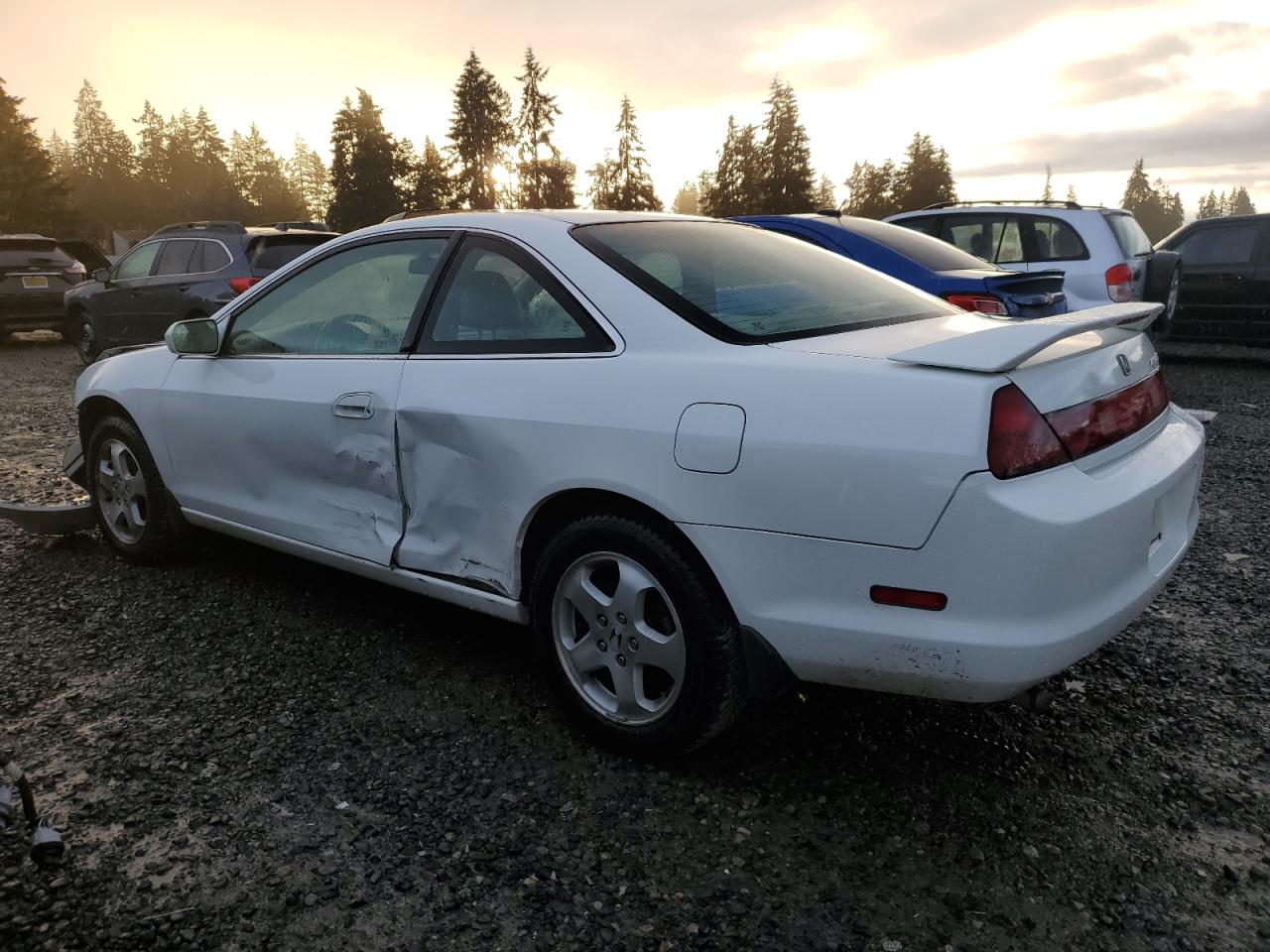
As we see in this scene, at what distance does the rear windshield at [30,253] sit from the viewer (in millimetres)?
14242

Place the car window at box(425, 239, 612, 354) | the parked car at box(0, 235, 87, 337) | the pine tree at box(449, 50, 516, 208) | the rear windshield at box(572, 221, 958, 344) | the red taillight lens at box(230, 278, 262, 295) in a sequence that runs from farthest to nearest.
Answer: the pine tree at box(449, 50, 516, 208) < the parked car at box(0, 235, 87, 337) < the red taillight lens at box(230, 278, 262, 295) < the car window at box(425, 239, 612, 354) < the rear windshield at box(572, 221, 958, 344)

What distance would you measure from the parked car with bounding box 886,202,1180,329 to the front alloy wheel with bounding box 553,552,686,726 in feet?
23.4

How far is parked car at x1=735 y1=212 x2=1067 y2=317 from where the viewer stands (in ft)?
18.0

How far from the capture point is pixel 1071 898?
2.11 metres

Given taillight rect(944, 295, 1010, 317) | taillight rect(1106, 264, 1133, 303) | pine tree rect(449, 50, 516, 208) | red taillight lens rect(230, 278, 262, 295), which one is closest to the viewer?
taillight rect(944, 295, 1010, 317)

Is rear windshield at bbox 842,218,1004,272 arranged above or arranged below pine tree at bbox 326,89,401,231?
below

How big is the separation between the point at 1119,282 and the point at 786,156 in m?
67.4

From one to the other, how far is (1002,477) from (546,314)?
140 cm

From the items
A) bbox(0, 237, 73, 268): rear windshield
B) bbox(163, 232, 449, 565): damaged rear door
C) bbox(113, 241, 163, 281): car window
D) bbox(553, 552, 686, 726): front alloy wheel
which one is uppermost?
bbox(0, 237, 73, 268): rear windshield

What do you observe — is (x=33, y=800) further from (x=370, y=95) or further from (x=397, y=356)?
(x=370, y=95)

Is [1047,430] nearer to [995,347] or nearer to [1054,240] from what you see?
[995,347]

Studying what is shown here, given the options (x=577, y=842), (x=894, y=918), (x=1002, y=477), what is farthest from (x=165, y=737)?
(x=1002, y=477)

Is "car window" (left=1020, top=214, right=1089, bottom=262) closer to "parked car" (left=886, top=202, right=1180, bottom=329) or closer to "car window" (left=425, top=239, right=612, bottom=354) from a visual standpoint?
"parked car" (left=886, top=202, right=1180, bottom=329)

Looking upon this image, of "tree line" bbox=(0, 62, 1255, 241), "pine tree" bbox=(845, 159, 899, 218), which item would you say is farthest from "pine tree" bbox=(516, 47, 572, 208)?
"pine tree" bbox=(845, 159, 899, 218)
